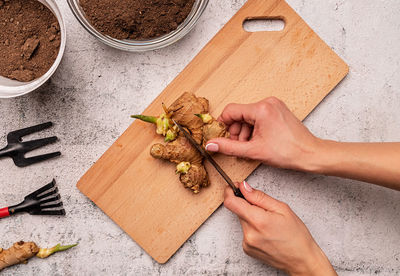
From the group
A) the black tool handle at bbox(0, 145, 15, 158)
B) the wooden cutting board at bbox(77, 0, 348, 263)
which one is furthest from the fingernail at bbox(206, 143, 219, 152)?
the black tool handle at bbox(0, 145, 15, 158)

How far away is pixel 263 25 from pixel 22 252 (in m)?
1.50

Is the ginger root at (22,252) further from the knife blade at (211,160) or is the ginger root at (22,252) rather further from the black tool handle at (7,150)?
the knife blade at (211,160)

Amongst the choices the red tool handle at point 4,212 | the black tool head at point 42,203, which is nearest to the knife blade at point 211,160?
the black tool head at point 42,203

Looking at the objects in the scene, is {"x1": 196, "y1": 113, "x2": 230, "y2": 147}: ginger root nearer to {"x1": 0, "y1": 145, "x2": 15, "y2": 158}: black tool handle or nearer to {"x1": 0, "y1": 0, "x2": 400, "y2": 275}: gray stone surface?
{"x1": 0, "y1": 0, "x2": 400, "y2": 275}: gray stone surface

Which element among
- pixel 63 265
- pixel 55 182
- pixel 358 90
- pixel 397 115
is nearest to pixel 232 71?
pixel 358 90

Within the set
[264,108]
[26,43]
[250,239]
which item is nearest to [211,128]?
[264,108]

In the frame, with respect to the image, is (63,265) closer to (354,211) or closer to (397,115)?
(354,211)

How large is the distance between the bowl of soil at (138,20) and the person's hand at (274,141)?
43 cm

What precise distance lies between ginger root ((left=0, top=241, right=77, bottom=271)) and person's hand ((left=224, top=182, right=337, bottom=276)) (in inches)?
32.3

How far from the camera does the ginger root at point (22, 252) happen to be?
1.48 meters

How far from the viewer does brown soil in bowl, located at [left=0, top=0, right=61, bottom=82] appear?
133 cm

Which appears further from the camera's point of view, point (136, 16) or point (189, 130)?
point (189, 130)

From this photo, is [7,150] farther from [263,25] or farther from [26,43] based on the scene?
[263,25]

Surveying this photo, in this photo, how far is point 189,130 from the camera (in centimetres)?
141
